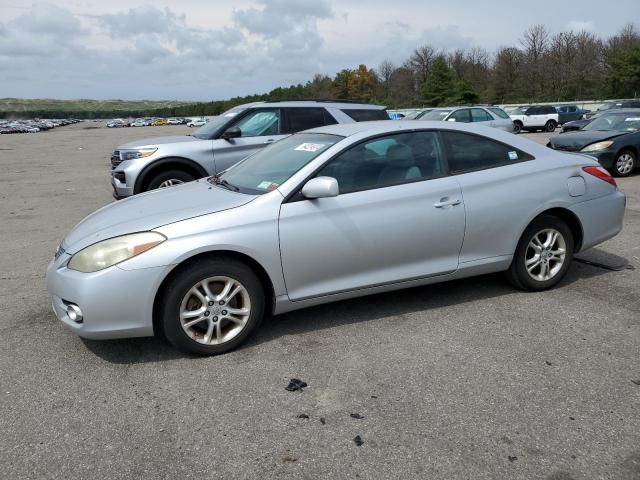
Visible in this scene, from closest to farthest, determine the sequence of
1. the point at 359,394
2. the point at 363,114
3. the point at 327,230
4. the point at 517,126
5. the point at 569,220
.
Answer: the point at 359,394 < the point at 327,230 < the point at 569,220 < the point at 363,114 < the point at 517,126

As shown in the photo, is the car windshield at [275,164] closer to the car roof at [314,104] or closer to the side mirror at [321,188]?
the side mirror at [321,188]

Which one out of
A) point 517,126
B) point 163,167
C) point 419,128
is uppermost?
point 419,128

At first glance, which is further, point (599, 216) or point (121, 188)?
point (121, 188)

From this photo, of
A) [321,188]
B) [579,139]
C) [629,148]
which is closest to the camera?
[321,188]

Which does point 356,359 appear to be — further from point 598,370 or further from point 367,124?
point 367,124

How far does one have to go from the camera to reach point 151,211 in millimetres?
3998

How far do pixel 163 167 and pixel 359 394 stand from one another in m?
6.36

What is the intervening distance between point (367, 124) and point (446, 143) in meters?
0.68

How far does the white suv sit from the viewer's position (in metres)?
32.8

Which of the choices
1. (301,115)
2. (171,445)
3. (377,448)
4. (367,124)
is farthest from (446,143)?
(301,115)

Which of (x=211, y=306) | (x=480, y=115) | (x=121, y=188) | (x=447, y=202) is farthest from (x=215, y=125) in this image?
(x=480, y=115)

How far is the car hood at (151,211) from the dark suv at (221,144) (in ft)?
13.6

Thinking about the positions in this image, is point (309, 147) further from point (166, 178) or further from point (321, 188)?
point (166, 178)

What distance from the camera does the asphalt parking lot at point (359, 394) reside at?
8.73 ft
